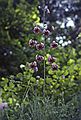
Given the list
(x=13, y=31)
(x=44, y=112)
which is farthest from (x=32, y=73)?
(x=13, y=31)

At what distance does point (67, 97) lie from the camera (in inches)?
179

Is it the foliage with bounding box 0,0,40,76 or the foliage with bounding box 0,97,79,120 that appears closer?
the foliage with bounding box 0,97,79,120

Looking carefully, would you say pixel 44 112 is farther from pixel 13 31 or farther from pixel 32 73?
pixel 13 31

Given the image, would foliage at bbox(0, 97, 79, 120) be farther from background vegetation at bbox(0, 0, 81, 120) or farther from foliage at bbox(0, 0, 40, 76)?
foliage at bbox(0, 0, 40, 76)

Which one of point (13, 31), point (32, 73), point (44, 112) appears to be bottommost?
point (44, 112)

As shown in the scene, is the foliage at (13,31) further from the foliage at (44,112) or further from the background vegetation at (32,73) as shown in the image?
the foliage at (44,112)

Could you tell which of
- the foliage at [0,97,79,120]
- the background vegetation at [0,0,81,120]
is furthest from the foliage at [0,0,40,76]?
the foliage at [0,97,79,120]

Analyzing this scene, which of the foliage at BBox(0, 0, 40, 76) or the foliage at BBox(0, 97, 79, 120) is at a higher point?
the foliage at BBox(0, 0, 40, 76)

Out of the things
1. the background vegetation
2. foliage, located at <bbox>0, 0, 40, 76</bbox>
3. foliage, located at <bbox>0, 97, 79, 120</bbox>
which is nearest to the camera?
foliage, located at <bbox>0, 97, 79, 120</bbox>

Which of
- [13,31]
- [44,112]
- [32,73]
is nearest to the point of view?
[44,112]

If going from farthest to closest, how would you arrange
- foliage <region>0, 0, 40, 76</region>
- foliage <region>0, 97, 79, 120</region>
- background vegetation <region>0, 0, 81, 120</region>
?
foliage <region>0, 0, 40, 76</region>, background vegetation <region>0, 0, 81, 120</region>, foliage <region>0, 97, 79, 120</region>

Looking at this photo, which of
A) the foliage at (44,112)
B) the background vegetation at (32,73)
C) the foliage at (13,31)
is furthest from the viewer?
the foliage at (13,31)

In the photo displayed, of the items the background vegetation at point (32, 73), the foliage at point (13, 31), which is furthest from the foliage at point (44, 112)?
the foliage at point (13, 31)

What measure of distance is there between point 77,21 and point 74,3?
0.55 m
